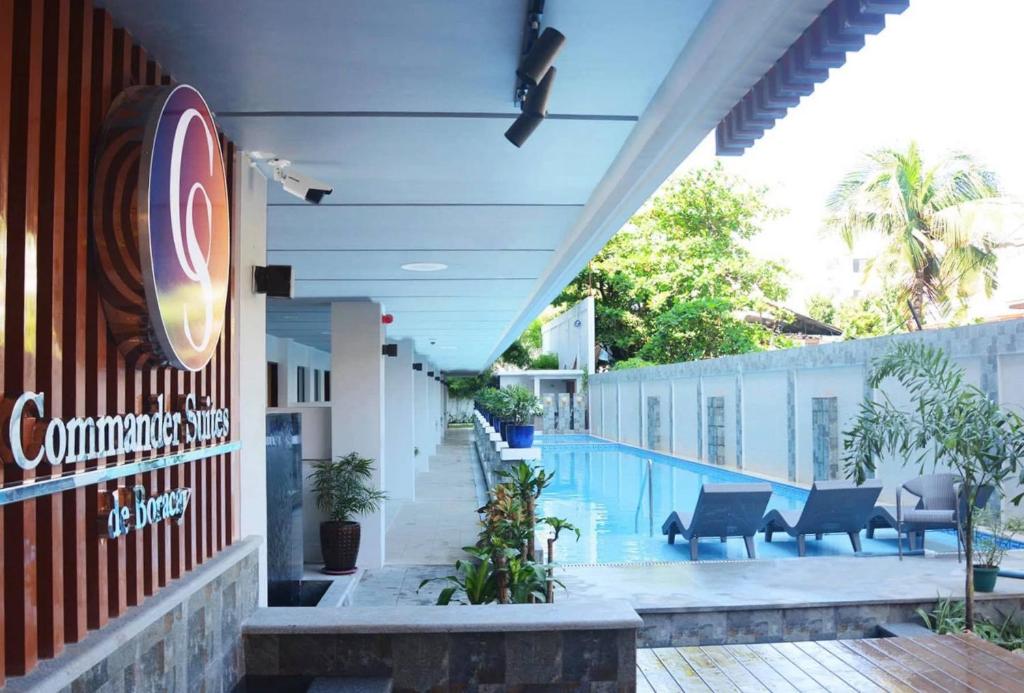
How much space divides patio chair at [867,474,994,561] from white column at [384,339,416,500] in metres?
6.74

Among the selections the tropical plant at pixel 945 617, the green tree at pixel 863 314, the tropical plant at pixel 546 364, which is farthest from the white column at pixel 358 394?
the tropical plant at pixel 546 364

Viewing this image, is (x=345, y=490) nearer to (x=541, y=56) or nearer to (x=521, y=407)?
(x=521, y=407)

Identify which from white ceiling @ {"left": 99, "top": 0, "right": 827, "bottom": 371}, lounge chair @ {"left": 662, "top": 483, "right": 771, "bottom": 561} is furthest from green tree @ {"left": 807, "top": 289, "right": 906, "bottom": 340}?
white ceiling @ {"left": 99, "top": 0, "right": 827, "bottom": 371}

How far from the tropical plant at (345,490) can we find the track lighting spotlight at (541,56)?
22.1 feet

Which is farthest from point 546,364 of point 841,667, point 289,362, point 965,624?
point 841,667

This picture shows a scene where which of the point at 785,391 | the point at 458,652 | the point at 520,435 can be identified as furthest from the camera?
the point at 785,391

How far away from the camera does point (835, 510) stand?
30.8 ft

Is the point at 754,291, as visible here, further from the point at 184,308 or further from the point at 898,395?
the point at 184,308

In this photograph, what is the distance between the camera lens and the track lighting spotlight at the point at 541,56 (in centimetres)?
254

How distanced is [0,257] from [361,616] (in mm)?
2652

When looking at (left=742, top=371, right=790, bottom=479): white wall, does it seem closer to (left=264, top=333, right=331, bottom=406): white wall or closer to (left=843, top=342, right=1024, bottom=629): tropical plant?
(left=264, top=333, right=331, bottom=406): white wall

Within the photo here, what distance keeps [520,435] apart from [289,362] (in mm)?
9170

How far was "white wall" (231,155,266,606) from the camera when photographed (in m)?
4.07

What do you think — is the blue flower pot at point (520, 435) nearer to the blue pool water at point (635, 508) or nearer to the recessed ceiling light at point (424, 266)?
the blue pool water at point (635, 508)
